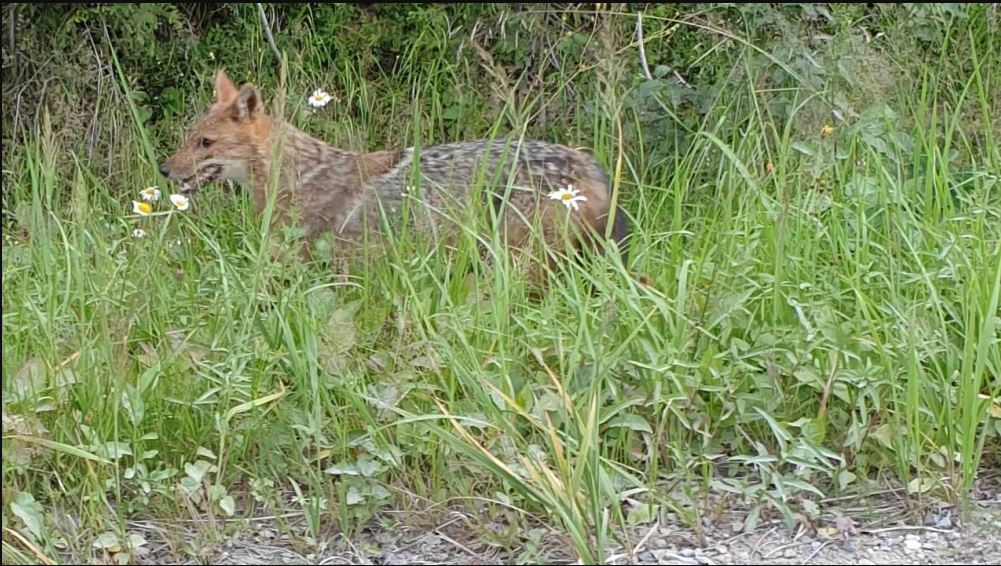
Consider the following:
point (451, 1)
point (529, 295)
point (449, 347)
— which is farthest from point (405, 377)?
point (451, 1)

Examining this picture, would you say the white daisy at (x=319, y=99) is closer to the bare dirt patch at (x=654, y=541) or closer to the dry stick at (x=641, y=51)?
the dry stick at (x=641, y=51)

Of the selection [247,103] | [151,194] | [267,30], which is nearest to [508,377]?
[151,194]

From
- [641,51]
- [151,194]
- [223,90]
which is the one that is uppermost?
[641,51]

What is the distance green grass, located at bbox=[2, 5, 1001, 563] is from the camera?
3.39 metres

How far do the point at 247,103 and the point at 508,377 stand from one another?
2.38 metres

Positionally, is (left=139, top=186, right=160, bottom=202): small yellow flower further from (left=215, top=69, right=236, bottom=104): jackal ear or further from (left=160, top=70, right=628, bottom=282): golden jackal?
(left=215, top=69, right=236, bottom=104): jackal ear

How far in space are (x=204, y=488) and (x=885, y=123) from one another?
2.59m

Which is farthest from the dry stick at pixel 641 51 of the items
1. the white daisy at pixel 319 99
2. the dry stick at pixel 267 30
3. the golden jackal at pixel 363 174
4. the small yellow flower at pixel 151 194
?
the small yellow flower at pixel 151 194

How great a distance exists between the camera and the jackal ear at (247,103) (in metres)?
5.45

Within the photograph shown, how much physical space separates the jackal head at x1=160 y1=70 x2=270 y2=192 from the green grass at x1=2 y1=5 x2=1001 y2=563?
1.11m

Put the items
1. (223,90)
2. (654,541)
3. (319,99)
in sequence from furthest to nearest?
(223,90), (319,99), (654,541)

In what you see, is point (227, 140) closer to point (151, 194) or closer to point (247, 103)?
point (247, 103)

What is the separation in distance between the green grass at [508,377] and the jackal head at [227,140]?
3.66ft

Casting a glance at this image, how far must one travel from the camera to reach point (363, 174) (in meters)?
5.29
